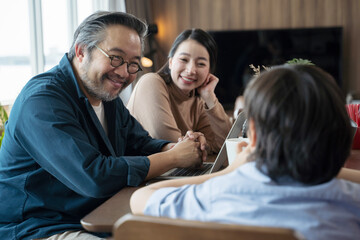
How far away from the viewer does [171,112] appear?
86.4 inches

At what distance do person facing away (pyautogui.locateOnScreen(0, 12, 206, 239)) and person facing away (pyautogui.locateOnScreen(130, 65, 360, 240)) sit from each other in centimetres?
49

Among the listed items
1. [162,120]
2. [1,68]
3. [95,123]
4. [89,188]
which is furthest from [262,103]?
[1,68]

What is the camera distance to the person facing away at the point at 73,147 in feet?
4.06

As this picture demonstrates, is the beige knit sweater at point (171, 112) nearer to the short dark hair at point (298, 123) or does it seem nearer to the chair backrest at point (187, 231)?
the short dark hair at point (298, 123)

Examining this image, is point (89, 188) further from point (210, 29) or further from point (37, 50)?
point (210, 29)

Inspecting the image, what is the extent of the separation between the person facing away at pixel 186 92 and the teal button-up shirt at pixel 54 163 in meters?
0.71

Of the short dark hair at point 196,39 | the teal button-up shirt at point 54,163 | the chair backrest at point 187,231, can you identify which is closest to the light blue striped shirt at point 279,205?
the chair backrest at point 187,231

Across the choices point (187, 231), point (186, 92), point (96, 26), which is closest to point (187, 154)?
point (96, 26)

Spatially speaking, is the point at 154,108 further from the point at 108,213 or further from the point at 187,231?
the point at 187,231

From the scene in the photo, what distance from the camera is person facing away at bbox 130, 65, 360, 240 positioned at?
0.76 meters

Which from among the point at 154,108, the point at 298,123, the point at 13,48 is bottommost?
the point at 154,108

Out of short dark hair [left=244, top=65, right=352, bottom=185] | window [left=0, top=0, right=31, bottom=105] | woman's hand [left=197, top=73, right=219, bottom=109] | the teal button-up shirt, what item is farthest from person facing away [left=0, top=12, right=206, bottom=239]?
window [left=0, top=0, right=31, bottom=105]

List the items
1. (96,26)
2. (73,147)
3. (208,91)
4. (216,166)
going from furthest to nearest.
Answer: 1. (208,91)
2. (96,26)
3. (216,166)
4. (73,147)

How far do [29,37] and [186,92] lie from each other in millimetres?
1832
